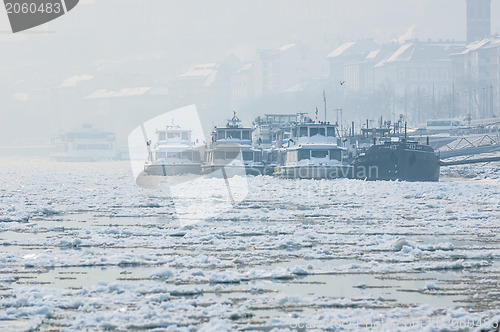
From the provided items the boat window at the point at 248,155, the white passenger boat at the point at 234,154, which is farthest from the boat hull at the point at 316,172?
the boat window at the point at 248,155

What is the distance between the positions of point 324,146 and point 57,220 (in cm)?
4502

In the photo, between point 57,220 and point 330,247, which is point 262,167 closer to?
point 57,220

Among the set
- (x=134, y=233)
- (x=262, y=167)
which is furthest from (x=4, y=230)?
(x=262, y=167)

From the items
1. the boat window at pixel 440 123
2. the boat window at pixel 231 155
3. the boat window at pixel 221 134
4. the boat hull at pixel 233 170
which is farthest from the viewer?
the boat window at pixel 440 123

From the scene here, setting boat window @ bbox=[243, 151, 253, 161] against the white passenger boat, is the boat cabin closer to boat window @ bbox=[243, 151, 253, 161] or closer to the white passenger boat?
the white passenger boat

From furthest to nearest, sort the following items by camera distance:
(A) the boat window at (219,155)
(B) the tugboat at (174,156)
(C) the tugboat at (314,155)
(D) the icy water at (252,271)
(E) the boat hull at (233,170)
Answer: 1. (B) the tugboat at (174,156)
2. (A) the boat window at (219,155)
3. (E) the boat hull at (233,170)
4. (C) the tugboat at (314,155)
5. (D) the icy water at (252,271)

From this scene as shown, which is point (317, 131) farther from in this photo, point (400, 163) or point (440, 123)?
point (440, 123)

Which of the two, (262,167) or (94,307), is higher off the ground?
(94,307)

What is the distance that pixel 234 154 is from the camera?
85750 mm

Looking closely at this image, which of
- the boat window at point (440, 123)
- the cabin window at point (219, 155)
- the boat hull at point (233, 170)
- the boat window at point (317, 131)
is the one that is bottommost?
the boat window at point (440, 123)

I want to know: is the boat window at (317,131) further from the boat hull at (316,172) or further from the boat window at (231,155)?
the boat window at (231,155)

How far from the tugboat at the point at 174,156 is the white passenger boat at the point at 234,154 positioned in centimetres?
207

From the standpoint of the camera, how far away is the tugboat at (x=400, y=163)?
2849 inches

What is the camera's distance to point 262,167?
281ft
